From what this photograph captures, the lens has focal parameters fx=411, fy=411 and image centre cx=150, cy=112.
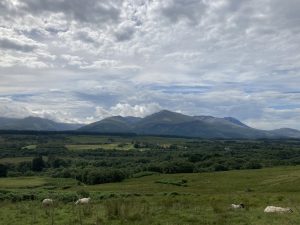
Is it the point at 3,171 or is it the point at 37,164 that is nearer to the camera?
the point at 3,171

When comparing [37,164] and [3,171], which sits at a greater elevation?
[37,164]

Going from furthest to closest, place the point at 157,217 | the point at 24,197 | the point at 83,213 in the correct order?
the point at 24,197, the point at 83,213, the point at 157,217

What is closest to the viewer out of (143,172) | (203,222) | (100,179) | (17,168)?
(203,222)

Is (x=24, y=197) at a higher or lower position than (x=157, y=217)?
lower

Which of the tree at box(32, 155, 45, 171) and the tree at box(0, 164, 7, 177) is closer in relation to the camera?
the tree at box(0, 164, 7, 177)

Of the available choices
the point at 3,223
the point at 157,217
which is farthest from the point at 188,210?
the point at 3,223

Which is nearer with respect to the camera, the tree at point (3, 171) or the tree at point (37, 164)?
the tree at point (3, 171)

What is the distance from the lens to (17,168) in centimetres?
17088

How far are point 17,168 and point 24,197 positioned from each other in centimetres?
12044

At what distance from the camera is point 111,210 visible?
2488 centimetres

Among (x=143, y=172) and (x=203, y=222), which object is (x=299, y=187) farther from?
(x=143, y=172)

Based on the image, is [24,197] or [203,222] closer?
[203,222]

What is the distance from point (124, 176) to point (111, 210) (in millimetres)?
109672

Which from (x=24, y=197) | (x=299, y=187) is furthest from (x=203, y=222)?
(x=299, y=187)
